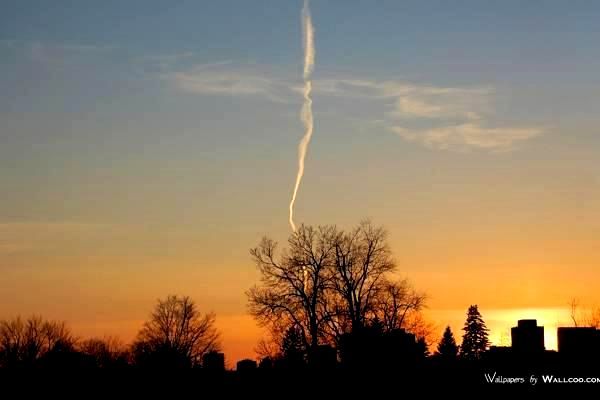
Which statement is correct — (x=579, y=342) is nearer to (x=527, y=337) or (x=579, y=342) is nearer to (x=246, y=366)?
(x=527, y=337)

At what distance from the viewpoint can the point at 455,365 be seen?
177 ft

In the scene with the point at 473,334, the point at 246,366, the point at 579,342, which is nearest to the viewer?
the point at 579,342

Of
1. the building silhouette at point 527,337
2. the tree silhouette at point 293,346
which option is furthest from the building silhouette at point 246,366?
the building silhouette at point 527,337

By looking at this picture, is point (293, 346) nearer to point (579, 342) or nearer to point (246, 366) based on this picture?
point (246, 366)

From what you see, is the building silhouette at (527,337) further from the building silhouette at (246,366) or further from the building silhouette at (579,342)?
the building silhouette at (246,366)

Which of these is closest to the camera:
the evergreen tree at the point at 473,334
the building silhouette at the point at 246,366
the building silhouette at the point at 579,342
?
the building silhouette at the point at 579,342

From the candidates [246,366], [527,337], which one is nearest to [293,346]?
[246,366]

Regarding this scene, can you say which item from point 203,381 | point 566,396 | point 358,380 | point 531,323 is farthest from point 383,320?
point 566,396

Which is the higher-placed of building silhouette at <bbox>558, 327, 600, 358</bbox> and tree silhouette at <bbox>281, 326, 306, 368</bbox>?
tree silhouette at <bbox>281, 326, 306, 368</bbox>

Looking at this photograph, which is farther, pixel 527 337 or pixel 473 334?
pixel 473 334

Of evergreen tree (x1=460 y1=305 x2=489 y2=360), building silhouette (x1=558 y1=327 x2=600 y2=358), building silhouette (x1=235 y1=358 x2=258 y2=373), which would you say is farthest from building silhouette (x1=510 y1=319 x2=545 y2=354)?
evergreen tree (x1=460 y1=305 x2=489 y2=360)

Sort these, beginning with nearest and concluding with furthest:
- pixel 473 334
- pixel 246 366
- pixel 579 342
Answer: pixel 579 342 → pixel 246 366 → pixel 473 334

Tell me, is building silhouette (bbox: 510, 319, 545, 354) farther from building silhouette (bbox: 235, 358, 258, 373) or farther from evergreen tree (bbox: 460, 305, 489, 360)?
evergreen tree (bbox: 460, 305, 489, 360)

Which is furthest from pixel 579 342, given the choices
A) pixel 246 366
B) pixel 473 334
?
pixel 473 334
